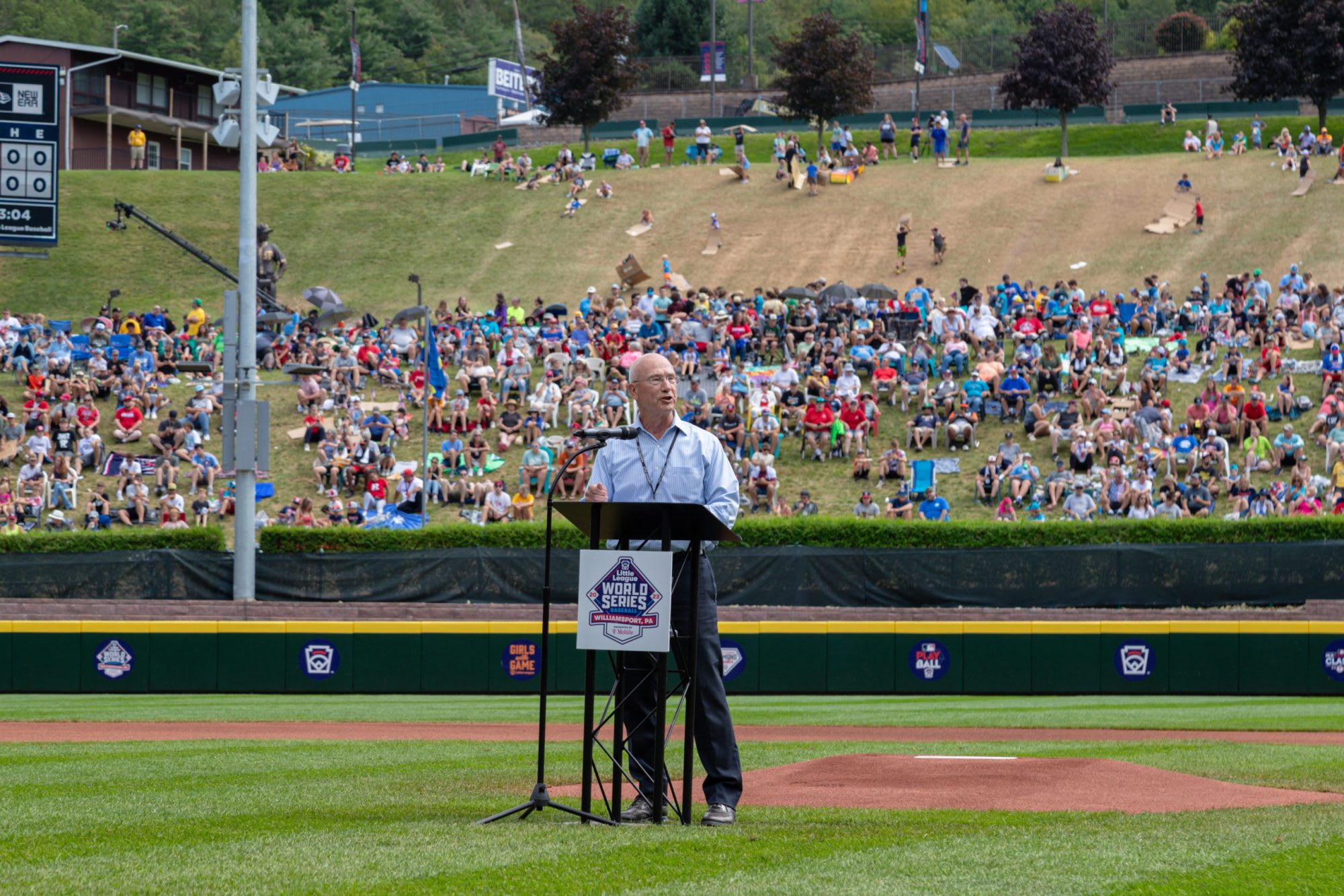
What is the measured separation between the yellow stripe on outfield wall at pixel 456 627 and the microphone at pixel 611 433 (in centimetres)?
1547

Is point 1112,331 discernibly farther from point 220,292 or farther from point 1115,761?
point 220,292

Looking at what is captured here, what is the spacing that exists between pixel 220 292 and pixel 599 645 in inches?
2001

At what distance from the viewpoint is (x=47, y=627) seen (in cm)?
2162

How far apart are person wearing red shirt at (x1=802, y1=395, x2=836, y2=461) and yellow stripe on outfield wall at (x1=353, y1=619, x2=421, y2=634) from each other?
40.1ft

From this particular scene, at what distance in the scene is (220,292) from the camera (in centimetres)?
5447

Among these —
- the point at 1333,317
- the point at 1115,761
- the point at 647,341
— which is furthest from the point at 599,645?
the point at 1333,317

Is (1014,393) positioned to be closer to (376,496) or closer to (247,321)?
(376,496)

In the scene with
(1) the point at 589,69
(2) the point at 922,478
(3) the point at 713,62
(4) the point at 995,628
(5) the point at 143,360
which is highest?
(3) the point at 713,62

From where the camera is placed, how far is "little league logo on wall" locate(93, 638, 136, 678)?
2186 cm

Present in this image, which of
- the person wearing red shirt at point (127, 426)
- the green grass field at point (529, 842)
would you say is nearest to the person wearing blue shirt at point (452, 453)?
the person wearing red shirt at point (127, 426)

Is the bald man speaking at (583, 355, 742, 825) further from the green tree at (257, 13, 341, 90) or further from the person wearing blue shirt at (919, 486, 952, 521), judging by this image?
the green tree at (257, 13, 341, 90)

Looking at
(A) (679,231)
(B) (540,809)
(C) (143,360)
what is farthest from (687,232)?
(B) (540,809)

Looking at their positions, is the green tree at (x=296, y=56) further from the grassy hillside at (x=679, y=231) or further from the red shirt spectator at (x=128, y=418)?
the red shirt spectator at (x=128, y=418)

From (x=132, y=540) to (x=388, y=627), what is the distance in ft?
24.2
